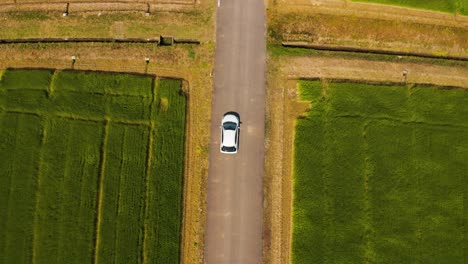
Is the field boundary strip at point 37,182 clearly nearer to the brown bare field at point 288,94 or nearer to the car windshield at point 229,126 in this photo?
the car windshield at point 229,126

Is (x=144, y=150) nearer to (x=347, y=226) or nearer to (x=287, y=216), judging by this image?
(x=287, y=216)

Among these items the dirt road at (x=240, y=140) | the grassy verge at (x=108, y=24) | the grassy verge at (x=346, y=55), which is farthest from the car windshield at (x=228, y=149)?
the grassy verge at (x=108, y=24)

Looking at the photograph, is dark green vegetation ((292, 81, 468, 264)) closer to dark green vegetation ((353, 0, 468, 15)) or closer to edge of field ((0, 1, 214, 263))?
dark green vegetation ((353, 0, 468, 15))

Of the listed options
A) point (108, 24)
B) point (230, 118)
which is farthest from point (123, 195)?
point (108, 24)

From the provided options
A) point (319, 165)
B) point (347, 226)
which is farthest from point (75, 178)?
point (347, 226)

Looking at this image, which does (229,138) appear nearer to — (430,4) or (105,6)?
(105,6)

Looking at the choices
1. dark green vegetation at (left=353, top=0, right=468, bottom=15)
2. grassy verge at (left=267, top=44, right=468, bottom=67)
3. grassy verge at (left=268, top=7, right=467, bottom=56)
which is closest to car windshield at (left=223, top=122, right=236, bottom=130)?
grassy verge at (left=267, top=44, right=468, bottom=67)
